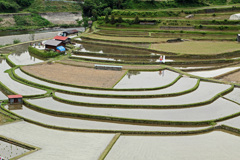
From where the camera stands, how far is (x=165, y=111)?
79.5ft

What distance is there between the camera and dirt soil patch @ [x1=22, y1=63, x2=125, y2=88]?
98.3 feet

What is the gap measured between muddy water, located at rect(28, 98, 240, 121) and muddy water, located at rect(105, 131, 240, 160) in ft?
8.14

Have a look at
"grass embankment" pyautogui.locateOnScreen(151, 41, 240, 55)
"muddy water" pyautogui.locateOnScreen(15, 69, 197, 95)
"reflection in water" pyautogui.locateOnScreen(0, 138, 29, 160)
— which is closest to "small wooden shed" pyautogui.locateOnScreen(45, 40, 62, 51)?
"muddy water" pyautogui.locateOnScreen(15, 69, 197, 95)

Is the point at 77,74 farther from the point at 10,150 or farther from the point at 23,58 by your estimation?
the point at 10,150

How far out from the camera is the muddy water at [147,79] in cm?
2900

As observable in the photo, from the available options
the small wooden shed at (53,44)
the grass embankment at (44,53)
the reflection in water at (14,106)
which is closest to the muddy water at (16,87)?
the reflection in water at (14,106)

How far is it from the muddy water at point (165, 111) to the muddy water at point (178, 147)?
248 cm

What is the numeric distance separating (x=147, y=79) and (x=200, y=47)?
48.2 ft

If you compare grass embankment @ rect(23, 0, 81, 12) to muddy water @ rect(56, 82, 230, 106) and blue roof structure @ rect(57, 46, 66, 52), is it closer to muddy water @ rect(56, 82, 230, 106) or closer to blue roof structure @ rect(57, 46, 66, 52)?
blue roof structure @ rect(57, 46, 66, 52)

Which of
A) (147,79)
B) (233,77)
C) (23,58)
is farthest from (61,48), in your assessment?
(233,77)

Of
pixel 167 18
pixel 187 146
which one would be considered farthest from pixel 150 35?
pixel 187 146

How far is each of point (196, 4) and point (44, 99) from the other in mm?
46535

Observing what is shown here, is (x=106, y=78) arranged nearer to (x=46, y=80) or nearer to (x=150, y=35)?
(x=46, y=80)

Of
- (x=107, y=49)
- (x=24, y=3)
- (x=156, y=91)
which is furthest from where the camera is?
(x=24, y=3)
